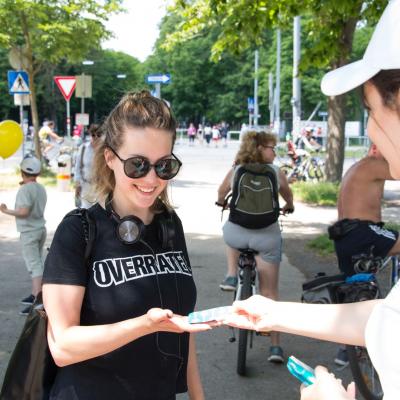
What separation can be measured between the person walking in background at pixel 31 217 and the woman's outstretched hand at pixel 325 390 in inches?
215

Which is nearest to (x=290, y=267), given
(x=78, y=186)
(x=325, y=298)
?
(x=78, y=186)

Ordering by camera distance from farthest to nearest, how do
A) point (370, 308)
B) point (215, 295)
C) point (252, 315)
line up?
1. point (215, 295)
2. point (252, 315)
3. point (370, 308)

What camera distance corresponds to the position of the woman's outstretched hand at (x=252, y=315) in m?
1.87

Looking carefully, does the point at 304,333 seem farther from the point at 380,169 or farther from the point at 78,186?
the point at 78,186

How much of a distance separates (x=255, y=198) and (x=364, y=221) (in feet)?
2.99

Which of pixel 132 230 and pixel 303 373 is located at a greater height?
pixel 132 230

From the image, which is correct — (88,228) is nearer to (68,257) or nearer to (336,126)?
(68,257)

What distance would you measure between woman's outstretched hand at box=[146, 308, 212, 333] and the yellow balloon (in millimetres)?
5873

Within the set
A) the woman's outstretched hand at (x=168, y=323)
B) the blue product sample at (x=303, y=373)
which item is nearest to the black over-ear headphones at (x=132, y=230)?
the woman's outstretched hand at (x=168, y=323)

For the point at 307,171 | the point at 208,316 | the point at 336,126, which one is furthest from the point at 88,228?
the point at 307,171

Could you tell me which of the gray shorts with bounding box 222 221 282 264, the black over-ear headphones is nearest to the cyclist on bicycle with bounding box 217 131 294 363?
the gray shorts with bounding box 222 221 282 264

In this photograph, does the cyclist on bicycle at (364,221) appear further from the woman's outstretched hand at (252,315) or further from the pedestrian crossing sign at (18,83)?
the pedestrian crossing sign at (18,83)

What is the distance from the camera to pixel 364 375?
4.64m

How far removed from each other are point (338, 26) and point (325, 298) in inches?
257
